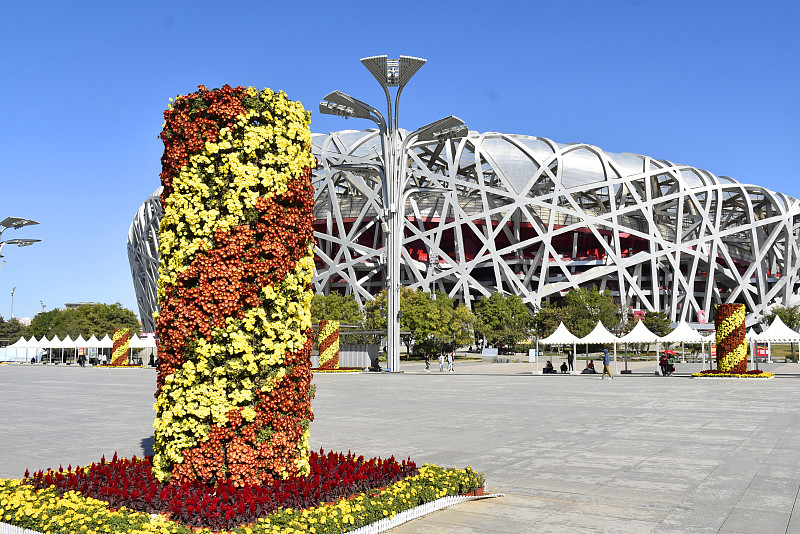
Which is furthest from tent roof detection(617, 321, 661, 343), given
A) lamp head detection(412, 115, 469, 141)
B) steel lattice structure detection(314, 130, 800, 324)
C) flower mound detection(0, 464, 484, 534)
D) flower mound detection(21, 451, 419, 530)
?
flower mound detection(0, 464, 484, 534)

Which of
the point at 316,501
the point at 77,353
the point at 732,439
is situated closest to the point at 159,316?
the point at 316,501

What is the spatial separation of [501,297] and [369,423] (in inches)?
1928

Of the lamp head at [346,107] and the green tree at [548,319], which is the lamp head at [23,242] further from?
the green tree at [548,319]

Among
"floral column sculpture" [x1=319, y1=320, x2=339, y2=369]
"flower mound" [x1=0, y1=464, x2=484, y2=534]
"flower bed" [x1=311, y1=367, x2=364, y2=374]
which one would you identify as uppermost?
"floral column sculpture" [x1=319, y1=320, x2=339, y2=369]

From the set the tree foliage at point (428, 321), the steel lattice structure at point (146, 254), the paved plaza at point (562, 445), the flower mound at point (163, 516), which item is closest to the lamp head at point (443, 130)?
the tree foliage at point (428, 321)

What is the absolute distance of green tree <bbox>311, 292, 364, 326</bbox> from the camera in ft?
195

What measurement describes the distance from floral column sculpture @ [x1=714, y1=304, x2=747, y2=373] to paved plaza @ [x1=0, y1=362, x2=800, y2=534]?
30.8 ft

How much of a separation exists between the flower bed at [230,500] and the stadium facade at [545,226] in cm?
5639

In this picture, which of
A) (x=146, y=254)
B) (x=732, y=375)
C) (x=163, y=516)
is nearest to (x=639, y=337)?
(x=732, y=375)

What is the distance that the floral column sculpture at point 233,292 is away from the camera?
6.71 metres

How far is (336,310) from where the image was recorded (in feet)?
198

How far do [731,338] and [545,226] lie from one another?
39827mm

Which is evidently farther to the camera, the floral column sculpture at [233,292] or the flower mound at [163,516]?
the floral column sculpture at [233,292]

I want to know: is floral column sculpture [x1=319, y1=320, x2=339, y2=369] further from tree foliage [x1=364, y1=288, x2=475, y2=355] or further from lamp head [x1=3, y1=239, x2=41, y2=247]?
lamp head [x1=3, y1=239, x2=41, y2=247]
